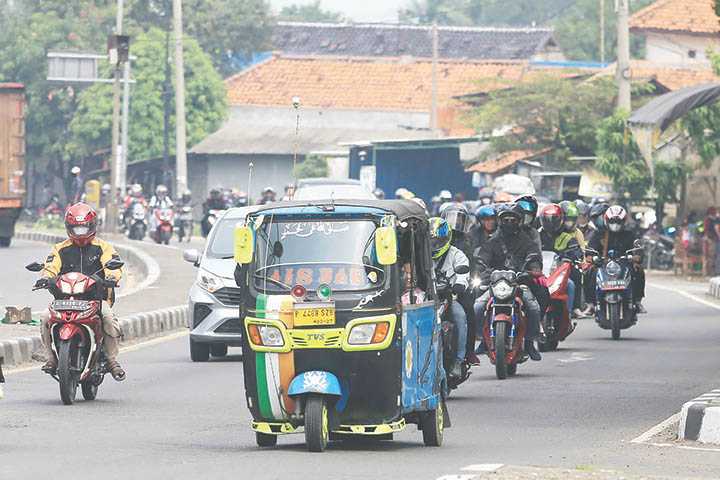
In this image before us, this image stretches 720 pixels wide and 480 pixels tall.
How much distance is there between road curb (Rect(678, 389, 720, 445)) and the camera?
1248cm

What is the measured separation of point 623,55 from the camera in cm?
4316

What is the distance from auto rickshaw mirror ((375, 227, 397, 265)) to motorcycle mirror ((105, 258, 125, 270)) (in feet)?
12.9

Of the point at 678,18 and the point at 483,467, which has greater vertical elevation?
the point at 678,18

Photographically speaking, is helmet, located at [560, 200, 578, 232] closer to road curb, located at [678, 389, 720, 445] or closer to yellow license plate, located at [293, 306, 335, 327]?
road curb, located at [678, 389, 720, 445]

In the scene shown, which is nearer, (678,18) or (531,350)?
(531,350)

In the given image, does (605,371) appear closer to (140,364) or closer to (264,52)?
(140,364)

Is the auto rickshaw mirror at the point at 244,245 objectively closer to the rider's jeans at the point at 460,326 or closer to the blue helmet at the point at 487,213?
the rider's jeans at the point at 460,326

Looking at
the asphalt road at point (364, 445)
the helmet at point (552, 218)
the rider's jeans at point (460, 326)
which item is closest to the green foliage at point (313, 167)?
the helmet at point (552, 218)

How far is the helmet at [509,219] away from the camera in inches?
698

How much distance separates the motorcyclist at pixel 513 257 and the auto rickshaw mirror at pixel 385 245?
623 centimetres

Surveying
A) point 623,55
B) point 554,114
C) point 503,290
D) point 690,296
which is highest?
point 623,55

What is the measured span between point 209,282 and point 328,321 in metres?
8.65

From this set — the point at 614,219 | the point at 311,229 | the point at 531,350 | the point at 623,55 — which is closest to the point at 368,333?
the point at 311,229

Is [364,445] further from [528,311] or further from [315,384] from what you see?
[528,311]
